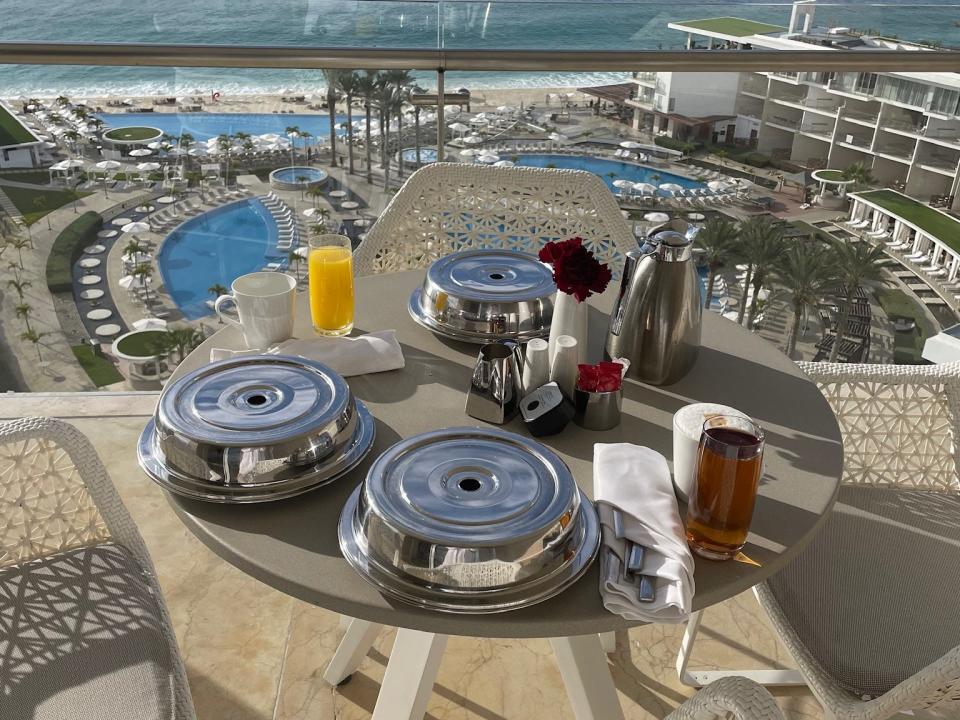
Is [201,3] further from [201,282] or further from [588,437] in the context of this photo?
[588,437]

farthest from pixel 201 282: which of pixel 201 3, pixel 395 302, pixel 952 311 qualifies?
pixel 952 311

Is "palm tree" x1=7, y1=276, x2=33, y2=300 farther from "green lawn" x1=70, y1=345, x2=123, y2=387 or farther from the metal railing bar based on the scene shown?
the metal railing bar

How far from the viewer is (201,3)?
2.91 meters

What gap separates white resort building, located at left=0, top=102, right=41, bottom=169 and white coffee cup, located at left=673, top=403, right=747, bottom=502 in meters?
2.44

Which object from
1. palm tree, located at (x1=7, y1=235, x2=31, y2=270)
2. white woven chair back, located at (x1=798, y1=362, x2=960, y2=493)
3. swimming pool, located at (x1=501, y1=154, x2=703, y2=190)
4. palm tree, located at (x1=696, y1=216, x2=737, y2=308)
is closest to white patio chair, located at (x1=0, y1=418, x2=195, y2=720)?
white woven chair back, located at (x1=798, y1=362, x2=960, y2=493)

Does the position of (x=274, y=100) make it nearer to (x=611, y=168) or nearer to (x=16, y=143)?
(x=16, y=143)

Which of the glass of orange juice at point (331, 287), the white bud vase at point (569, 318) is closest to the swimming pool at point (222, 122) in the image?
the glass of orange juice at point (331, 287)

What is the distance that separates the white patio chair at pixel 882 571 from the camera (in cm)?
130

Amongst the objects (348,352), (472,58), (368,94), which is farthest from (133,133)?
(348,352)

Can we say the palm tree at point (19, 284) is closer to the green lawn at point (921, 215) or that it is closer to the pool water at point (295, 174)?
the pool water at point (295, 174)

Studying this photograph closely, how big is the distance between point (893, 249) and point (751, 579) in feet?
7.48

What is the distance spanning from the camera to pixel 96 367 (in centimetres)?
304

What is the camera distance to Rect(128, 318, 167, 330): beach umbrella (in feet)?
9.72

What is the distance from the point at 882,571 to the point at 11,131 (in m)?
2.74
